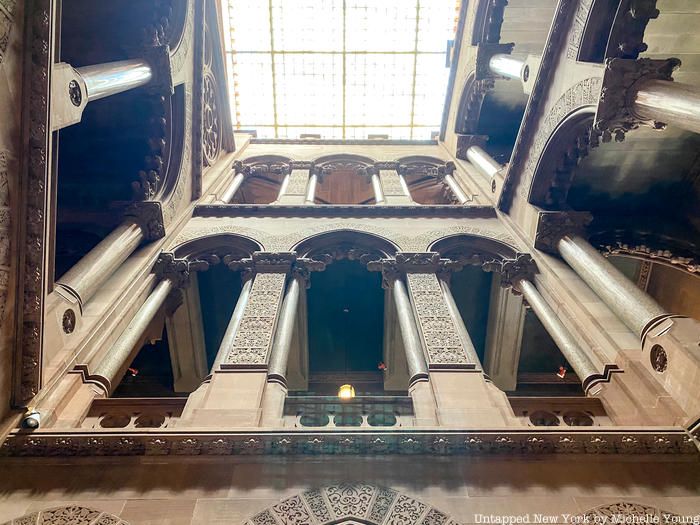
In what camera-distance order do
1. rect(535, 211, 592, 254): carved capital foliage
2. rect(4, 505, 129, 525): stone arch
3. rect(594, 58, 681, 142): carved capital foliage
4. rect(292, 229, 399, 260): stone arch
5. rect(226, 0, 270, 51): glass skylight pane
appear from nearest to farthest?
rect(4, 505, 129, 525): stone arch → rect(594, 58, 681, 142): carved capital foliage → rect(535, 211, 592, 254): carved capital foliage → rect(292, 229, 399, 260): stone arch → rect(226, 0, 270, 51): glass skylight pane

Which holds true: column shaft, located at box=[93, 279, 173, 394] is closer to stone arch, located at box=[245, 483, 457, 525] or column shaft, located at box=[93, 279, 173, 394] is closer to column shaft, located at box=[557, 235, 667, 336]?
stone arch, located at box=[245, 483, 457, 525]

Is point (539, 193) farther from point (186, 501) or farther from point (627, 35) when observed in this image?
point (186, 501)

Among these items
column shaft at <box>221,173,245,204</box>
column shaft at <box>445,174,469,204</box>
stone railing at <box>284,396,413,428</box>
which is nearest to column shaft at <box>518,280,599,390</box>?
stone railing at <box>284,396,413,428</box>

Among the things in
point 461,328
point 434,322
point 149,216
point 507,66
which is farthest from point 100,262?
point 507,66

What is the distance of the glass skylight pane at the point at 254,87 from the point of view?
1991 centimetres

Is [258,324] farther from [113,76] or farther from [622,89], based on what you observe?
[622,89]

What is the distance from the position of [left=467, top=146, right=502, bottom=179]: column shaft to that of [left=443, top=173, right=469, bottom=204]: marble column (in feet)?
2.49

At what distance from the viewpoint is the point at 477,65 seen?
13.1m

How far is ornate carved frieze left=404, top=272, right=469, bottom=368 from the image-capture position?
6.49 m

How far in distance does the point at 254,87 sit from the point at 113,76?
13995 millimetres

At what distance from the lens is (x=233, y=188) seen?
556 inches

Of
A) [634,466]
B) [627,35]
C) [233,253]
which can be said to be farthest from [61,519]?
[627,35]

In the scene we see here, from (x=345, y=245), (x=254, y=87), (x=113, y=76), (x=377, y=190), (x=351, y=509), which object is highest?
(x=254, y=87)

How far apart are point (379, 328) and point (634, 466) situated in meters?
7.70
